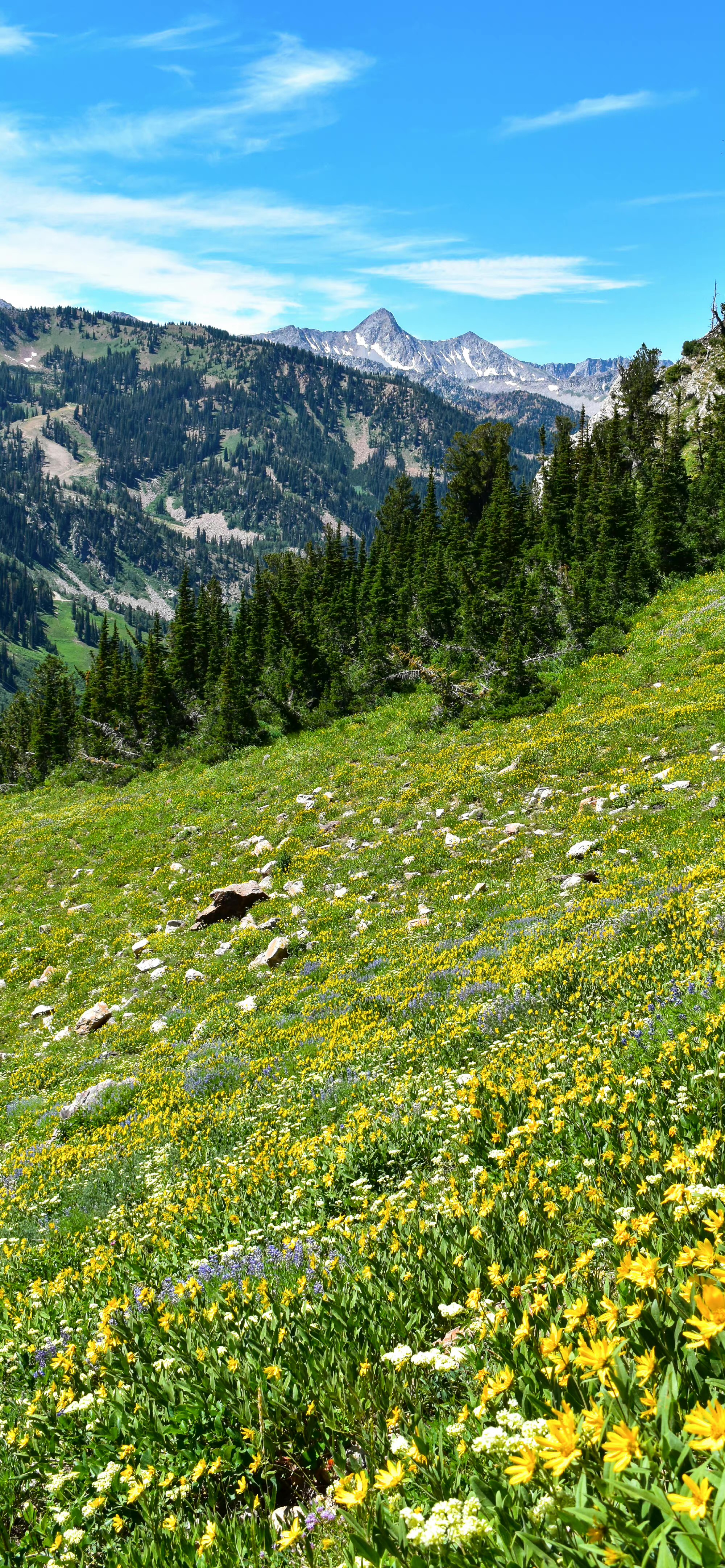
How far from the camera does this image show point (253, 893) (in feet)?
61.0

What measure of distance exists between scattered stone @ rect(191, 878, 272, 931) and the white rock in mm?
7947

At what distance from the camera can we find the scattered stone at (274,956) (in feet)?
50.0

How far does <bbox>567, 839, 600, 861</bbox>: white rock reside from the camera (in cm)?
1448

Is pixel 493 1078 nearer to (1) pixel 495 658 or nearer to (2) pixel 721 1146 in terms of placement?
(2) pixel 721 1146

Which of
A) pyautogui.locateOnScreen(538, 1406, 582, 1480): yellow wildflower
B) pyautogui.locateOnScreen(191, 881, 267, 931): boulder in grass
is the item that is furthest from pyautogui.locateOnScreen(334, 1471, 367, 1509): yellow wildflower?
pyautogui.locateOnScreen(191, 881, 267, 931): boulder in grass

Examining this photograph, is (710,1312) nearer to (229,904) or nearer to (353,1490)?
(353,1490)

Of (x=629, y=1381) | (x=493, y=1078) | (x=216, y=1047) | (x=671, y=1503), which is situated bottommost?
(x=216, y=1047)

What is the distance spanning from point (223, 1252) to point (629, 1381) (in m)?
3.94

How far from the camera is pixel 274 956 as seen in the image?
15250 millimetres

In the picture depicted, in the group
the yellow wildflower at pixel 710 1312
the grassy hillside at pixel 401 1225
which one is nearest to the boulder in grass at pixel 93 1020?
the grassy hillside at pixel 401 1225

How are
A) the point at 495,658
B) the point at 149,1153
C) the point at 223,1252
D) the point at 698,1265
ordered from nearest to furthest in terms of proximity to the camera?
the point at 698,1265 → the point at 223,1252 → the point at 149,1153 → the point at 495,658

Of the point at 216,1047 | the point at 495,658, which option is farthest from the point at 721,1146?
the point at 495,658

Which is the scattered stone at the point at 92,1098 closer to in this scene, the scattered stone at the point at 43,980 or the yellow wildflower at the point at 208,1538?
the scattered stone at the point at 43,980

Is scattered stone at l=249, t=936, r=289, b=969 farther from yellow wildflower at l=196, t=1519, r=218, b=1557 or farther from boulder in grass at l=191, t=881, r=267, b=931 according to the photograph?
yellow wildflower at l=196, t=1519, r=218, b=1557
